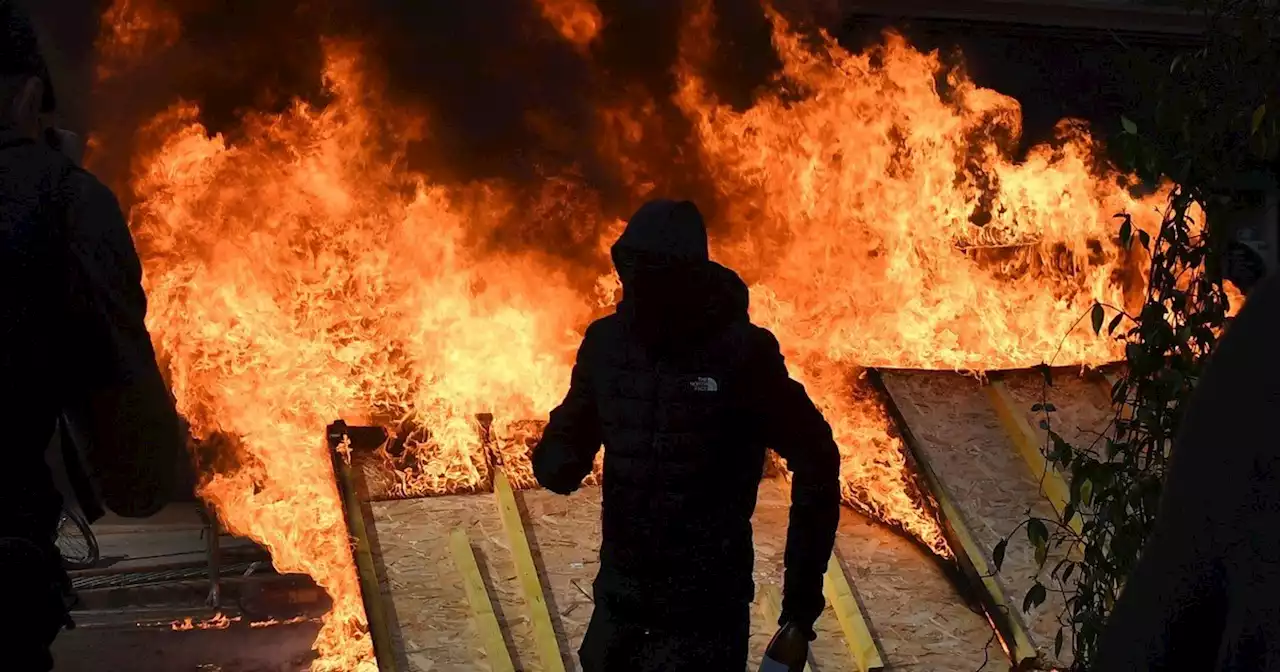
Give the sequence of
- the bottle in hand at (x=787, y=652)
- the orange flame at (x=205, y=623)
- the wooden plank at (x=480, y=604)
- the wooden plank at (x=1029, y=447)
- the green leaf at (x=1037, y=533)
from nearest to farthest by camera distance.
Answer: the bottle in hand at (x=787, y=652)
the green leaf at (x=1037, y=533)
the wooden plank at (x=480, y=604)
the wooden plank at (x=1029, y=447)
the orange flame at (x=205, y=623)

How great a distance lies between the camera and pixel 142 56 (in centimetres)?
818

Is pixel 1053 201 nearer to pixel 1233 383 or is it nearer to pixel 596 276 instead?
pixel 596 276

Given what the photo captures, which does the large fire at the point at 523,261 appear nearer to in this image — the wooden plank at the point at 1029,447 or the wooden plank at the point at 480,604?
the wooden plank at the point at 1029,447

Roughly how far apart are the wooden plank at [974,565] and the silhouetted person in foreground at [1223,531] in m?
4.43

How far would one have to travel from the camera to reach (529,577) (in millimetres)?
5469

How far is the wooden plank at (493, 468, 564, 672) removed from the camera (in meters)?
5.03

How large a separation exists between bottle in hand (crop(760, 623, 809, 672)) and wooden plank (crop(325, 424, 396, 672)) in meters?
2.26

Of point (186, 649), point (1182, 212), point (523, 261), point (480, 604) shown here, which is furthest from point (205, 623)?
point (1182, 212)

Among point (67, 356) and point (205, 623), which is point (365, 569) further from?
point (67, 356)

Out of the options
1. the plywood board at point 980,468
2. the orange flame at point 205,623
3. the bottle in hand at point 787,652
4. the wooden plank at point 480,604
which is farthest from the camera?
the orange flame at point 205,623

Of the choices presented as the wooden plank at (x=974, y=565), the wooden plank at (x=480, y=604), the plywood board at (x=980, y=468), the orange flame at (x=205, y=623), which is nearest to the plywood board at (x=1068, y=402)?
the plywood board at (x=980, y=468)

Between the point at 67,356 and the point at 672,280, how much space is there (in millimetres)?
1752

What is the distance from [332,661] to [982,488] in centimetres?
370

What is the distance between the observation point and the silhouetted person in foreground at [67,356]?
2018mm
